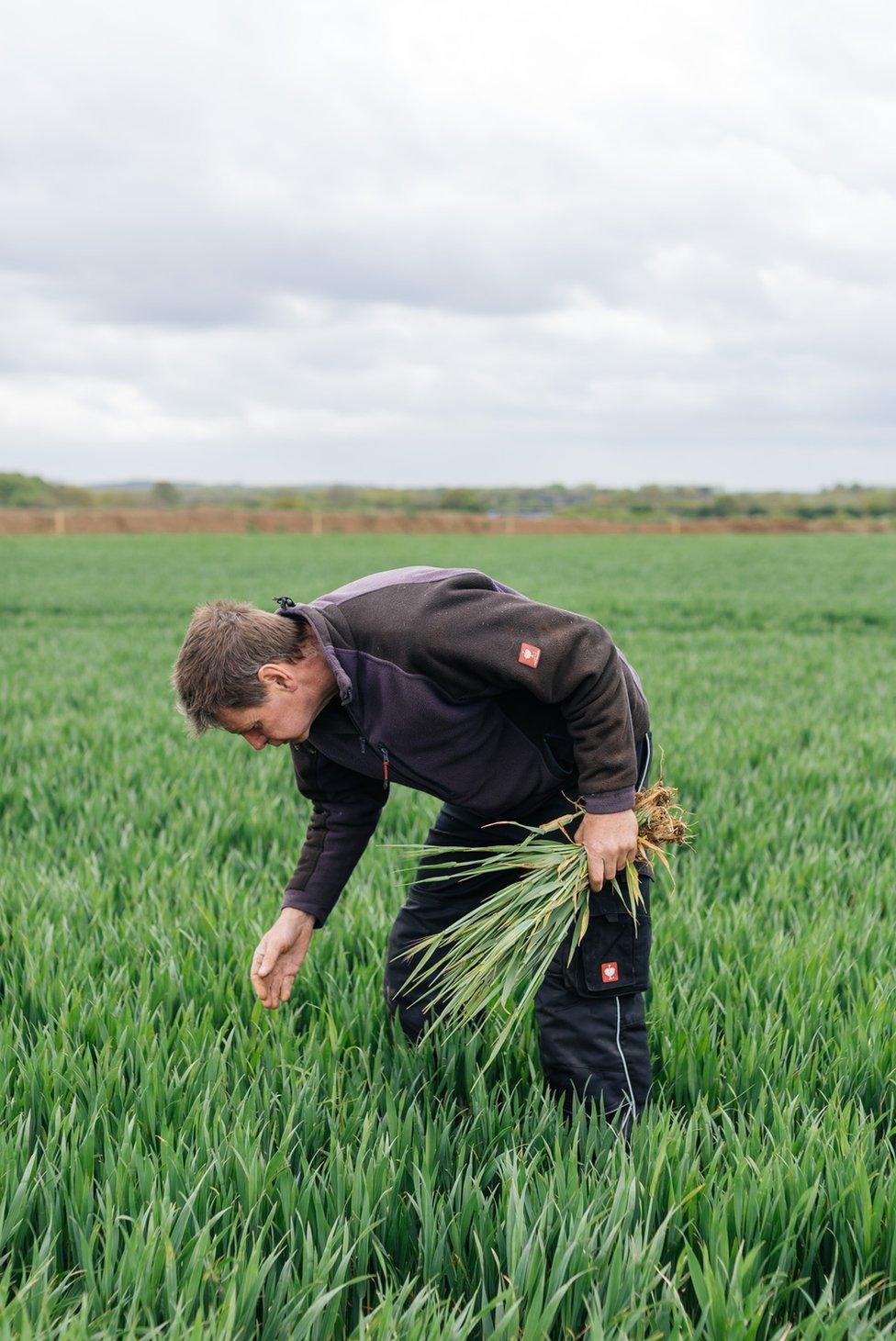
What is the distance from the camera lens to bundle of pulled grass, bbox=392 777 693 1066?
2.51m

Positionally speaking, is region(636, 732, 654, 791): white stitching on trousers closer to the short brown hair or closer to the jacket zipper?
the jacket zipper

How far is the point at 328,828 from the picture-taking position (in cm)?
295

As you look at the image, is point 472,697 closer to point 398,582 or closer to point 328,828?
point 398,582

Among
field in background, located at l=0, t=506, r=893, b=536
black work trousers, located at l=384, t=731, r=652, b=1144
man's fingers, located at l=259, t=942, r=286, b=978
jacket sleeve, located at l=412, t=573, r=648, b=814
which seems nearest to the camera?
jacket sleeve, located at l=412, t=573, r=648, b=814

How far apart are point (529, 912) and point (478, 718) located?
483 millimetres

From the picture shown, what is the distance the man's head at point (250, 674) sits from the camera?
2.37 metres

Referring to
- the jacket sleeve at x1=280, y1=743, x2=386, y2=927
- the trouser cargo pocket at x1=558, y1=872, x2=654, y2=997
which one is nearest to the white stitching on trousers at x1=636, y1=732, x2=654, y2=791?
the trouser cargo pocket at x1=558, y1=872, x2=654, y2=997

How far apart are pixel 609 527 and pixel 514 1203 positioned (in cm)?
6723

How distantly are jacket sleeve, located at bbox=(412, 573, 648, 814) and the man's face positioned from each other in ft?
0.84

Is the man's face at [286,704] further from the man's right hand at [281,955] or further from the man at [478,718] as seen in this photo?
the man's right hand at [281,955]

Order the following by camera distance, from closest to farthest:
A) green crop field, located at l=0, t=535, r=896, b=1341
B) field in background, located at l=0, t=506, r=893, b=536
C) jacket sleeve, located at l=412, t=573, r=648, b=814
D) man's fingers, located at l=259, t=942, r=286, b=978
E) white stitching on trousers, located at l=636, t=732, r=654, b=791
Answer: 1. green crop field, located at l=0, t=535, r=896, b=1341
2. jacket sleeve, located at l=412, t=573, r=648, b=814
3. man's fingers, located at l=259, t=942, r=286, b=978
4. white stitching on trousers, located at l=636, t=732, r=654, b=791
5. field in background, located at l=0, t=506, r=893, b=536

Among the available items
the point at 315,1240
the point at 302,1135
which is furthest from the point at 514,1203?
the point at 302,1135

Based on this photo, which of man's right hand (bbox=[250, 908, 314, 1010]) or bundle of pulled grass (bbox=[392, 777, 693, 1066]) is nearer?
bundle of pulled grass (bbox=[392, 777, 693, 1066])

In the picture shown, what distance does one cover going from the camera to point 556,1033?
101 inches
